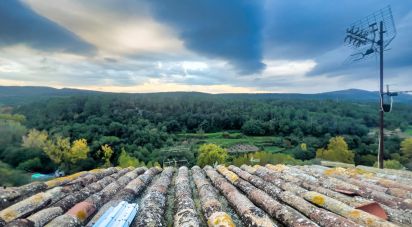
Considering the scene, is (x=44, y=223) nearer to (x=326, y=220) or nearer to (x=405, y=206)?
(x=326, y=220)

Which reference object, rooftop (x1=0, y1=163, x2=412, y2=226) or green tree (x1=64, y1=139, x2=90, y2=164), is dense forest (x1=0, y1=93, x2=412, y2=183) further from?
rooftop (x1=0, y1=163, x2=412, y2=226)

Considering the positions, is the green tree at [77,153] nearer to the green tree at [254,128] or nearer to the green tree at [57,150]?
the green tree at [57,150]

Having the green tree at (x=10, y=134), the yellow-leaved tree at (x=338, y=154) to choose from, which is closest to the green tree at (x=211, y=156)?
the yellow-leaved tree at (x=338, y=154)

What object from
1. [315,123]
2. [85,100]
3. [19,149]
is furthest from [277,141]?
[85,100]

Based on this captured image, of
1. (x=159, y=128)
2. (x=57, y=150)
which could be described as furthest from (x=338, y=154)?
(x=57, y=150)

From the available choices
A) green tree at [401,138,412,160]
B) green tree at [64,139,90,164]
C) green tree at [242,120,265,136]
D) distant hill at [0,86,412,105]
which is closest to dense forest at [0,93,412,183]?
green tree at [64,139,90,164]

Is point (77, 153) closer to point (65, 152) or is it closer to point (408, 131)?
point (65, 152)

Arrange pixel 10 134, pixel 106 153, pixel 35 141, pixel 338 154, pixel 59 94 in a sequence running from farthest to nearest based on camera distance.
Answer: pixel 59 94 → pixel 10 134 → pixel 35 141 → pixel 106 153 → pixel 338 154
